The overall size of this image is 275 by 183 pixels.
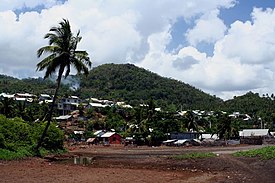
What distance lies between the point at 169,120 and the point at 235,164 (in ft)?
214

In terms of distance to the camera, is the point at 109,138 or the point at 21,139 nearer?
the point at 21,139

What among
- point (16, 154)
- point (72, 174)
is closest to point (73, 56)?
point (16, 154)

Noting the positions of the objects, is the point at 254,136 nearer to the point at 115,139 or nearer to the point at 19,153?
the point at 115,139

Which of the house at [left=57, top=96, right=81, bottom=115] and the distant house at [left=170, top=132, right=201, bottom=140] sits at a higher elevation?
the house at [left=57, top=96, right=81, bottom=115]

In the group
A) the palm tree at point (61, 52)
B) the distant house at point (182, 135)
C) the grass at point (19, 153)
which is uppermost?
the palm tree at point (61, 52)

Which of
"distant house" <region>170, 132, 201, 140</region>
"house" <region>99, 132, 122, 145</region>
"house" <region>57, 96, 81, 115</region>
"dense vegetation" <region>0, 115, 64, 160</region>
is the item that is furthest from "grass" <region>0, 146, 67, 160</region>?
"house" <region>57, 96, 81, 115</region>

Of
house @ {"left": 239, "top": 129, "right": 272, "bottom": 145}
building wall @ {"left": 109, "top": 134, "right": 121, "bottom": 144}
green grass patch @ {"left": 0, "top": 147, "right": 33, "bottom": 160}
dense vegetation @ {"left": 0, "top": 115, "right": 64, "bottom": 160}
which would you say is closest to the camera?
green grass patch @ {"left": 0, "top": 147, "right": 33, "bottom": 160}

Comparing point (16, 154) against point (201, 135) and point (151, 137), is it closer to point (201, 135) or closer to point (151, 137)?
point (151, 137)

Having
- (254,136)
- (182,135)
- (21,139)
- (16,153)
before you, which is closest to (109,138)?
(182,135)

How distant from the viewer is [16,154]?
37.2m

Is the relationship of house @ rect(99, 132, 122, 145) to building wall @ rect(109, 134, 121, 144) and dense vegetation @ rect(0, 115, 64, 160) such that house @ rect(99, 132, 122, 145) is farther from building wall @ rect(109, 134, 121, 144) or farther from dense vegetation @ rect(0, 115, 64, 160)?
dense vegetation @ rect(0, 115, 64, 160)

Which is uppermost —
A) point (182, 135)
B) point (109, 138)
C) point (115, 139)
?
point (182, 135)

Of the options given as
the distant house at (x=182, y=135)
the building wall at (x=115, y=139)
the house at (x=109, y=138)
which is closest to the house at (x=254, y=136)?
the distant house at (x=182, y=135)

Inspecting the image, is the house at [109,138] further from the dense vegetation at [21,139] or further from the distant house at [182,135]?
the dense vegetation at [21,139]
